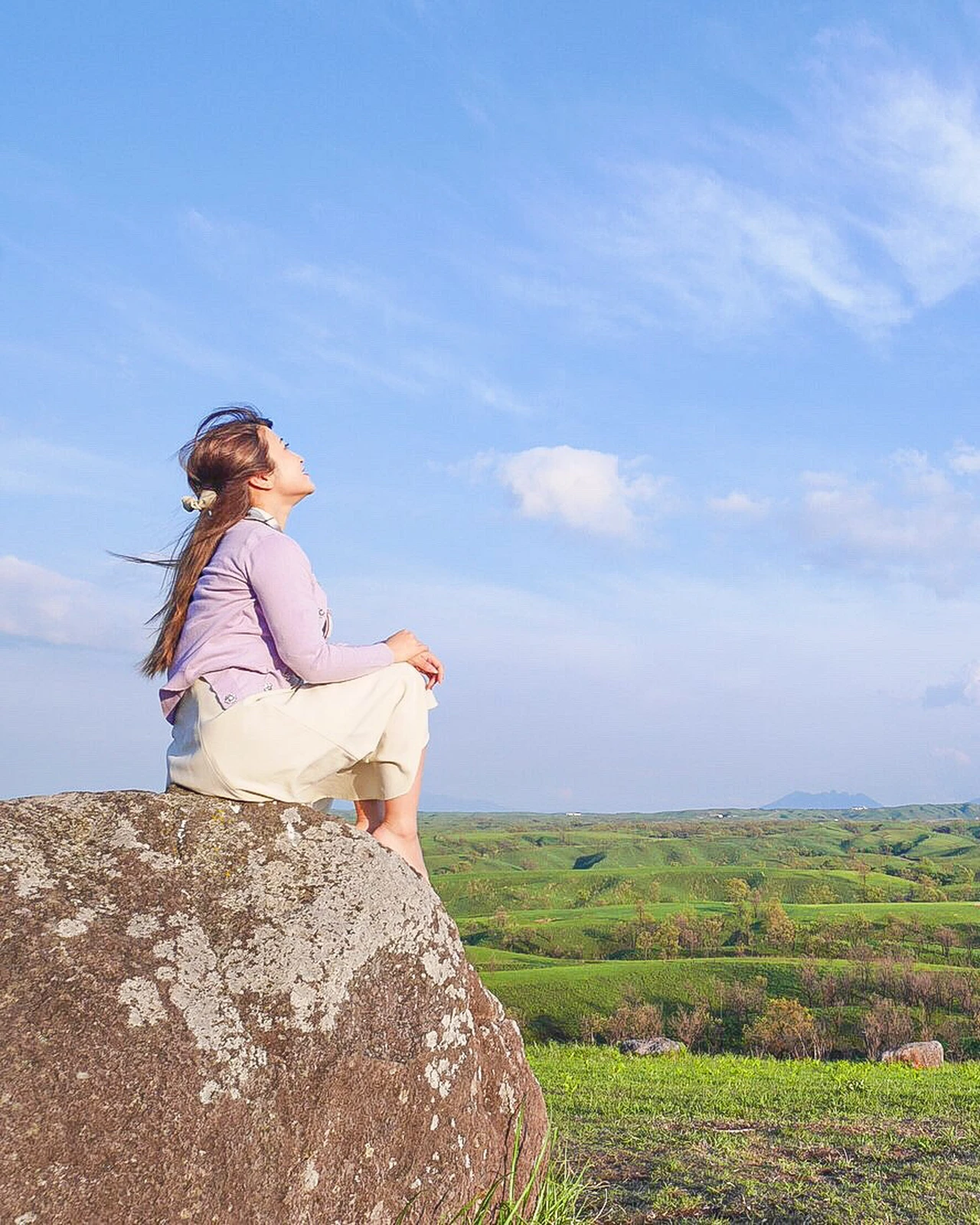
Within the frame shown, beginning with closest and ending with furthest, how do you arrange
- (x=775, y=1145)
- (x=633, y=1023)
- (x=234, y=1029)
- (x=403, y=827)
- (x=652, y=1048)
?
(x=234, y=1029) → (x=403, y=827) → (x=775, y=1145) → (x=652, y=1048) → (x=633, y=1023)

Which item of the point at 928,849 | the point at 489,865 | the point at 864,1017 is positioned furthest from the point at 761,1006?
the point at 928,849

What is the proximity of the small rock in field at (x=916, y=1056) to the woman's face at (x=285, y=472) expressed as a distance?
60.9 ft

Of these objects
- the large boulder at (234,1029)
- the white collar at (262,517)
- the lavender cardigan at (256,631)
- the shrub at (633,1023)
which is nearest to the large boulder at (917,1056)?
the large boulder at (234,1029)

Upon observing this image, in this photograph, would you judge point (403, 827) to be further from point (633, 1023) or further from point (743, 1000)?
point (743, 1000)

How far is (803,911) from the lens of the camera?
84812mm

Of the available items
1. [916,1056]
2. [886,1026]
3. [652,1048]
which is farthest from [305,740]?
[886,1026]

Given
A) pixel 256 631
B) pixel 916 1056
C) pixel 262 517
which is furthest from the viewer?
pixel 916 1056

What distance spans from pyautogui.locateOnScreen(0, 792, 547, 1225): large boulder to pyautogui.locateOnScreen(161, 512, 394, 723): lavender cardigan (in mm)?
616

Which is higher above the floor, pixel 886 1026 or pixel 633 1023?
pixel 886 1026

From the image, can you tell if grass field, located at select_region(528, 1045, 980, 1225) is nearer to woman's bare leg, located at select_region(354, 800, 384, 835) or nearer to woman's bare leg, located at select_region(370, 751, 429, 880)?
woman's bare leg, located at select_region(370, 751, 429, 880)

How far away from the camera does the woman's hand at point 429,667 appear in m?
5.79

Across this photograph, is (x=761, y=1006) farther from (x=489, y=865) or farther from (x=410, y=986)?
(x=489, y=865)

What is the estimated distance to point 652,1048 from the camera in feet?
71.8

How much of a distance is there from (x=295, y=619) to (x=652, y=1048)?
19288mm
